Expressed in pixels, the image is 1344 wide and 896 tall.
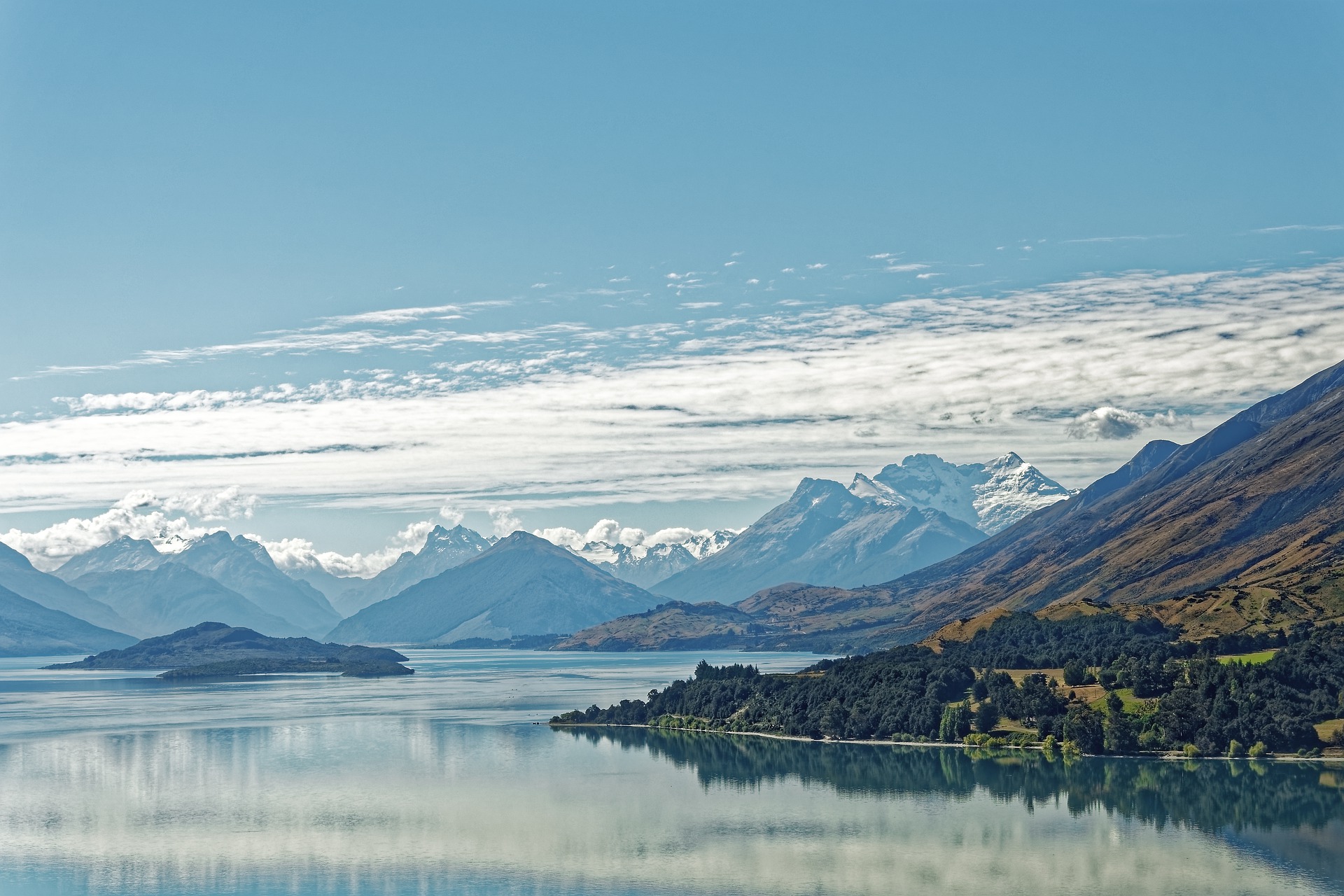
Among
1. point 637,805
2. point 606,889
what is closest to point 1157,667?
point 637,805

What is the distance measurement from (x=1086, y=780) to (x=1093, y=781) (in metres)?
0.84

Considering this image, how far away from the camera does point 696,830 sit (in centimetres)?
14112

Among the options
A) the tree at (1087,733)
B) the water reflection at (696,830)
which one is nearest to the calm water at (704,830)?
the water reflection at (696,830)

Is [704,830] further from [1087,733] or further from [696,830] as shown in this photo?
[1087,733]

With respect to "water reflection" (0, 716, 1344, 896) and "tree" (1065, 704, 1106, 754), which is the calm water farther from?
"tree" (1065, 704, 1106, 754)

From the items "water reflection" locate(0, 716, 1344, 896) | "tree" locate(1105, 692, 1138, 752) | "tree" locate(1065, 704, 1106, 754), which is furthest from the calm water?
"tree" locate(1065, 704, 1106, 754)

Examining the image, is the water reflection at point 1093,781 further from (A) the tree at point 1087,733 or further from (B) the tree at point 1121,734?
(A) the tree at point 1087,733

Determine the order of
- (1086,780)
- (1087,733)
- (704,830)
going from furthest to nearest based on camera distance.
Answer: (1087,733)
(1086,780)
(704,830)

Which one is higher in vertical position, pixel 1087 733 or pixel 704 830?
pixel 1087 733

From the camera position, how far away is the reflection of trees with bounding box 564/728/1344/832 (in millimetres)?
141250

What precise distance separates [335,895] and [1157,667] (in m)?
129

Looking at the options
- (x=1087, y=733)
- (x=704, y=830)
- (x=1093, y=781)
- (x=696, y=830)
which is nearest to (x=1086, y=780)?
(x=1093, y=781)

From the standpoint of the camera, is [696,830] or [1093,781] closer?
[696,830]

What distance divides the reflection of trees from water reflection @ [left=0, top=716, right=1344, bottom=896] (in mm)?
483
